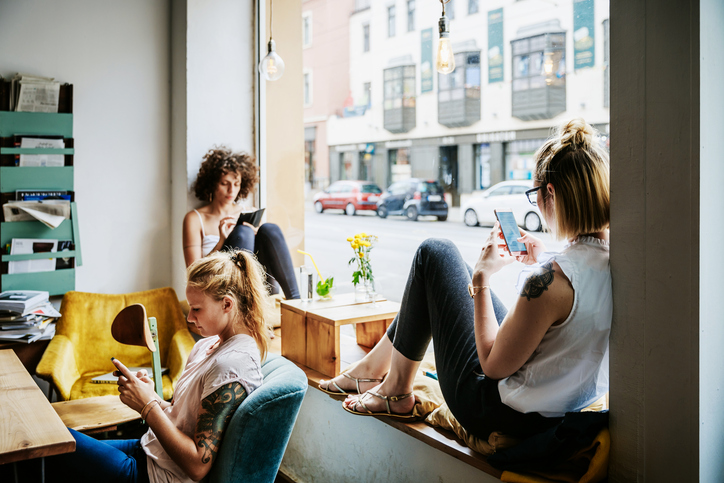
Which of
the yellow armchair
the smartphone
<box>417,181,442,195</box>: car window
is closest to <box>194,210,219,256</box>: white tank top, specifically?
the yellow armchair

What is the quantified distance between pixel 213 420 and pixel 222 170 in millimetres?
1815

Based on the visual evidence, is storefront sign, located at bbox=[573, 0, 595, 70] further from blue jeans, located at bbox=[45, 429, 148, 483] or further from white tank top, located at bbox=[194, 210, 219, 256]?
white tank top, located at bbox=[194, 210, 219, 256]

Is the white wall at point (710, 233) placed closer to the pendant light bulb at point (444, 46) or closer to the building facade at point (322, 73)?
the pendant light bulb at point (444, 46)

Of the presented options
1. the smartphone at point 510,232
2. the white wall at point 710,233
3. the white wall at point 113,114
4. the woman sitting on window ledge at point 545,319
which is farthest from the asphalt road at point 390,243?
the white wall at point 113,114

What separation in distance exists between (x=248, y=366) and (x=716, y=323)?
112 cm

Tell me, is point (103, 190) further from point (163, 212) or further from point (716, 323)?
point (716, 323)

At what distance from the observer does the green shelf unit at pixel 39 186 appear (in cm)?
292

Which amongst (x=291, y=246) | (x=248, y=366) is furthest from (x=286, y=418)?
(x=291, y=246)

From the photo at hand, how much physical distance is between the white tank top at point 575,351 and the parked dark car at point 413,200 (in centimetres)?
112

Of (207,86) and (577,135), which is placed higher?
(207,86)

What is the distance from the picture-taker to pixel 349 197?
3.04 meters

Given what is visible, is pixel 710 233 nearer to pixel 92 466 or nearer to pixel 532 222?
pixel 532 222

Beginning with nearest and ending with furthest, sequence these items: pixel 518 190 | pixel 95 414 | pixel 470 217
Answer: pixel 95 414, pixel 518 190, pixel 470 217

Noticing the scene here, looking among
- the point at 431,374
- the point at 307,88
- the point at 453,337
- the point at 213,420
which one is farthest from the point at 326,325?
the point at 307,88
